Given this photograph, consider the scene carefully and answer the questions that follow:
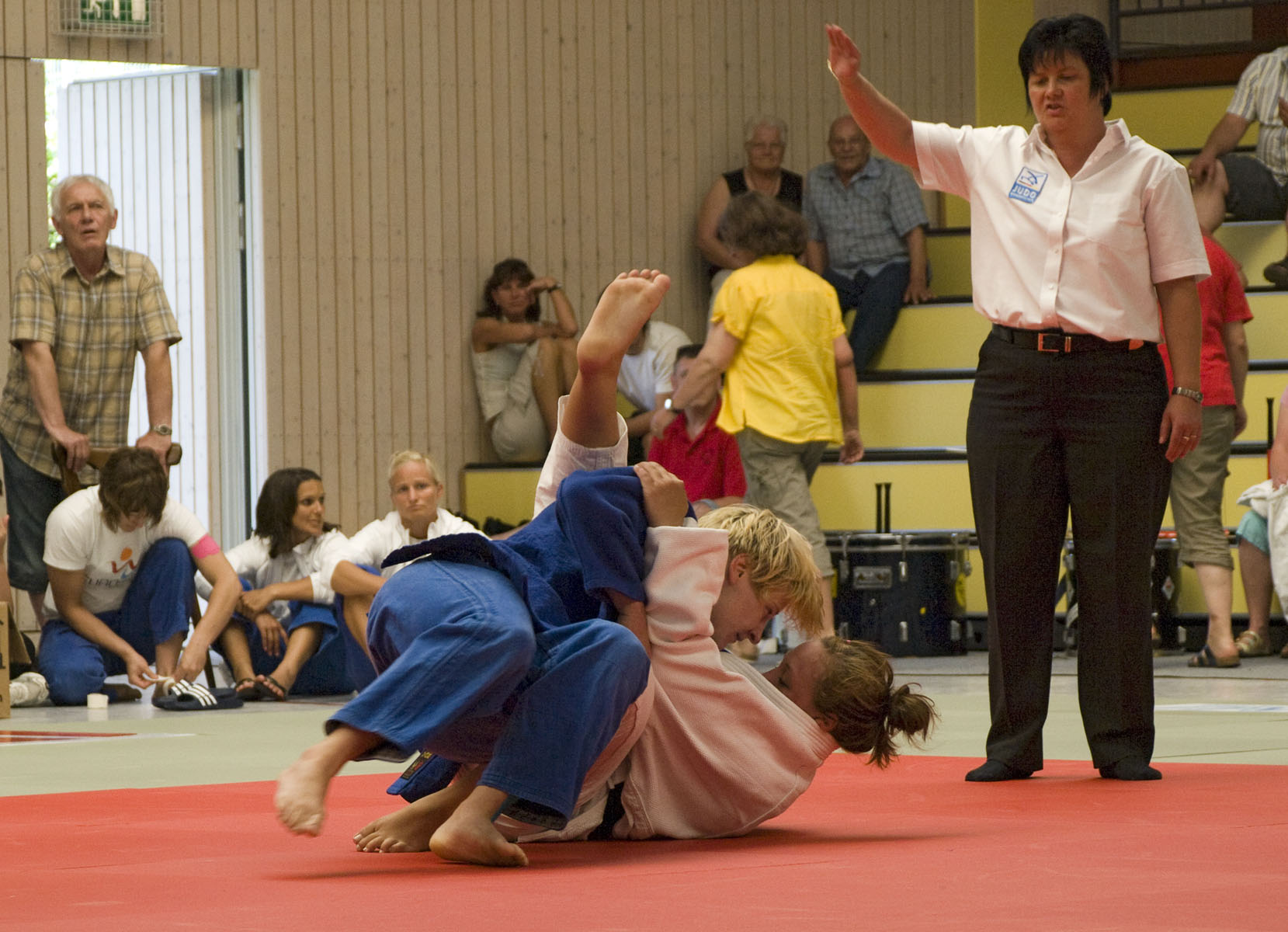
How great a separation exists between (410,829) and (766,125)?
7.28m

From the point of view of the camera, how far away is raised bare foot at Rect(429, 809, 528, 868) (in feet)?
9.30

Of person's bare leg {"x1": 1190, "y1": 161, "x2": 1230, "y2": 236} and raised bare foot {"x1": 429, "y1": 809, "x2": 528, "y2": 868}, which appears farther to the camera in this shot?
person's bare leg {"x1": 1190, "y1": 161, "x2": 1230, "y2": 236}

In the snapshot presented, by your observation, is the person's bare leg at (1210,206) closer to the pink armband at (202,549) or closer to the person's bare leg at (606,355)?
the pink armband at (202,549)

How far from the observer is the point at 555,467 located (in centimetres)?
329

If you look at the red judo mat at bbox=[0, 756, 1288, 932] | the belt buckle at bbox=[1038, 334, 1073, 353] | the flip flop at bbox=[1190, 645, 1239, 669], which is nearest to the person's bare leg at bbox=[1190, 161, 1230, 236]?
the flip flop at bbox=[1190, 645, 1239, 669]

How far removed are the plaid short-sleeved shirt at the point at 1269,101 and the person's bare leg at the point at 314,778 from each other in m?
7.21

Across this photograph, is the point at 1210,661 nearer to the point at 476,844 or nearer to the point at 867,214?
the point at 867,214

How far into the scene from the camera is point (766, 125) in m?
9.92

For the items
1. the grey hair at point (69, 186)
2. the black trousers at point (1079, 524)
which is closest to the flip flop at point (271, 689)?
the grey hair at point (69, 186)

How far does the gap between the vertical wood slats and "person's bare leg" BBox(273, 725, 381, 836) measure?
20.7 ft

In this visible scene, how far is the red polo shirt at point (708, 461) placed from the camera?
8.03m

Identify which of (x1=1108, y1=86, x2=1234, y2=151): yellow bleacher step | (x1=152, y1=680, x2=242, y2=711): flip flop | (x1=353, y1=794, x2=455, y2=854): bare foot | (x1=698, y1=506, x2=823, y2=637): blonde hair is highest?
(x1=1108, y1=86, x2=1234, y2=151): yellow bleacher step

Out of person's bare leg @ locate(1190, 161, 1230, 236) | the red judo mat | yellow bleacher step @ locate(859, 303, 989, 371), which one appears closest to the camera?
the red judo mat

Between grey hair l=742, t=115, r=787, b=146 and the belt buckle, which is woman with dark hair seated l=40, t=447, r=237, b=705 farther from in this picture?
grey hair l=742, t=115, r=787, b=146
